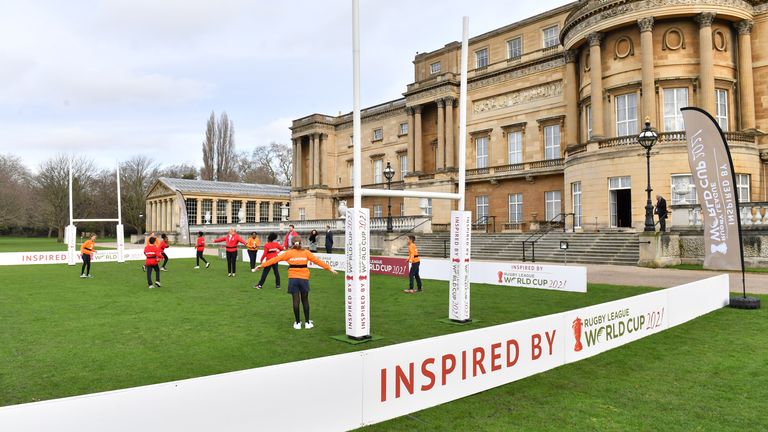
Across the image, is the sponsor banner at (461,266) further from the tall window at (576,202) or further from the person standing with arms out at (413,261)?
the tall window at (576,202)

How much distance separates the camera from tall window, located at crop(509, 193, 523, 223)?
38.6 metres

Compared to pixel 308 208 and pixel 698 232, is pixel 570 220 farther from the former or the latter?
pixel 308 208

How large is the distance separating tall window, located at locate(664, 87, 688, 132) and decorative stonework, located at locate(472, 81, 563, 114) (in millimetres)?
8729

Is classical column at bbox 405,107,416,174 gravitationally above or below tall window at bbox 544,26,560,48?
below

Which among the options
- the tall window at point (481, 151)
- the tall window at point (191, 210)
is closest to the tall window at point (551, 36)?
the tall window at point (481, 151)

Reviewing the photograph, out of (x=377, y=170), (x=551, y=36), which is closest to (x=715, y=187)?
Answer: (x=551, y=36)

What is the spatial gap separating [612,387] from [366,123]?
47710mm

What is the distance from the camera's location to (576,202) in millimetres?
31656

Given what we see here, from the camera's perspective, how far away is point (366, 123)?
52.4 meters

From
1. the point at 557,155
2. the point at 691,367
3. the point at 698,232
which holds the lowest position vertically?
the point at 691,367

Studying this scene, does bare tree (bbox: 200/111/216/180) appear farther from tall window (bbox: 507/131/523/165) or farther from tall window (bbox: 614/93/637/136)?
tall window (bbox: 614/93/637/136)

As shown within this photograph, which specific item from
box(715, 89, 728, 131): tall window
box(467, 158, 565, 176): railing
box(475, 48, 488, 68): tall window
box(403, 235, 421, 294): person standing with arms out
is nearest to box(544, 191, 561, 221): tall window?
box(467, 158, 565, 176): railing

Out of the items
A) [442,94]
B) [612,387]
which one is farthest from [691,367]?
[442,94]

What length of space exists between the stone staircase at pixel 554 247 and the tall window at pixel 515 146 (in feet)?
33.1
